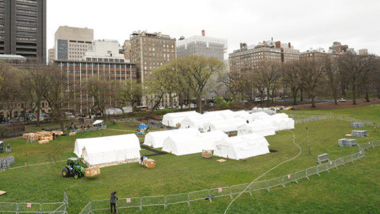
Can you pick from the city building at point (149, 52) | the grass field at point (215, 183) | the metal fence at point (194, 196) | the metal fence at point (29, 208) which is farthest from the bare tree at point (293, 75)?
the metal fence at point (29, 208)

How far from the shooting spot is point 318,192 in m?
21.4

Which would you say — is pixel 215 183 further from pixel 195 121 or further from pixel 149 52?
pixel 149 52

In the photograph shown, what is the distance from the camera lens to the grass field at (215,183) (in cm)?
1922

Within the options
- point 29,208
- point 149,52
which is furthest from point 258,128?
point 149,52

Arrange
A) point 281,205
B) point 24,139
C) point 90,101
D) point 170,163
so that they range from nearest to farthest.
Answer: point 281,205 → point 170,163 → point 24,139 → point 90,101

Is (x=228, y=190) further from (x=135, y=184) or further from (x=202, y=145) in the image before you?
(x=202, y=145)

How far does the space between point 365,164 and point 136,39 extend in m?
136

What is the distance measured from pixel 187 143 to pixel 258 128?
16.0 meters

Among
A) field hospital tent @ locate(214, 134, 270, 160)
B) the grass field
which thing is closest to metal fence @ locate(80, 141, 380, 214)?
the grass field

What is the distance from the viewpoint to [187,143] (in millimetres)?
37062

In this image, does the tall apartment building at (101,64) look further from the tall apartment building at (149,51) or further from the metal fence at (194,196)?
the metal fence at (194,196)

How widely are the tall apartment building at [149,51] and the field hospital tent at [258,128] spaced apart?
101 metres

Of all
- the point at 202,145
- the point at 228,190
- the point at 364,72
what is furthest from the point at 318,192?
the point at 364,72

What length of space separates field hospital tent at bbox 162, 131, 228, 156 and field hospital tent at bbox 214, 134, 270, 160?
2936mm
